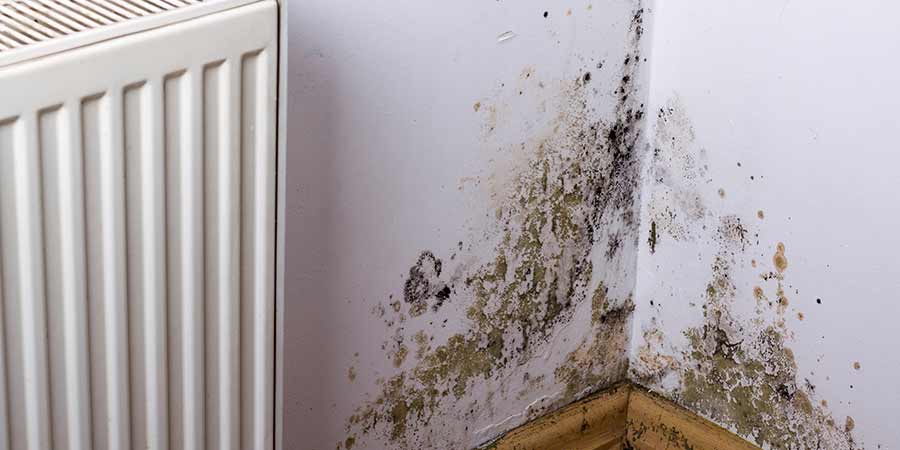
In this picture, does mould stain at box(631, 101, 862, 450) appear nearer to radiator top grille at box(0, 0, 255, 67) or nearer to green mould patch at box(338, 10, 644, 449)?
green mould patch at box(338, 10, 644, 449)

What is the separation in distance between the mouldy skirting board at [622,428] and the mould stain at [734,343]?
2cm

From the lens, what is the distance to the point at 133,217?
0.99 m

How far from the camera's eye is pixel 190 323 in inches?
41.7

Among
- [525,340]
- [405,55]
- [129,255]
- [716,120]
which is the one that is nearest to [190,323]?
[129,255]

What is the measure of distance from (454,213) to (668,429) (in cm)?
56

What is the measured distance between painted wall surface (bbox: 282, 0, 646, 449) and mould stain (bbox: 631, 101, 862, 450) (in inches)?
2.6

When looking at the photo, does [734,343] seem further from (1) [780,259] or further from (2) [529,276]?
(2) [529,276]

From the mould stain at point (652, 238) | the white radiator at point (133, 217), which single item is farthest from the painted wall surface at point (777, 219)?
the white radiator at point (133, 217)

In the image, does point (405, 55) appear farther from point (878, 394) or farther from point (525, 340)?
point (878, 394)

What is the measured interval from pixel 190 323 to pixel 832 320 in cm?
91

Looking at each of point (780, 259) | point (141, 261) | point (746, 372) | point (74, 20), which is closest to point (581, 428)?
point (746, 372)

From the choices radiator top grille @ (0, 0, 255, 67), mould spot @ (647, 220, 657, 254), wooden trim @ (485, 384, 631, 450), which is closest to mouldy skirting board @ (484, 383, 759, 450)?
wooden trim @ (485, 384, 631, 450)

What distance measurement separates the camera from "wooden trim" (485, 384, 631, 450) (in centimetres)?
176

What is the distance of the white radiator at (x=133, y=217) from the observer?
914mm
